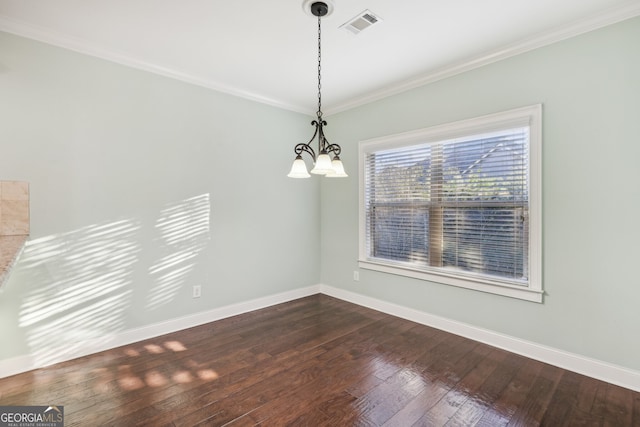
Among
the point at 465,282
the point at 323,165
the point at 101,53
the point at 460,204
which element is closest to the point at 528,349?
the point at 465,282

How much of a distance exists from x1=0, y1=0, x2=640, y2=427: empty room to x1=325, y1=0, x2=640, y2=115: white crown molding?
0.06ft

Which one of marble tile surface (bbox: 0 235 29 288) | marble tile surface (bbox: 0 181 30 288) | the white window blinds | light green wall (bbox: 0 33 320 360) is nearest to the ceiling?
light green wall (bbox: 0 33 320 360)

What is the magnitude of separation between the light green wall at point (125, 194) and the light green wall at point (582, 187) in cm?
253

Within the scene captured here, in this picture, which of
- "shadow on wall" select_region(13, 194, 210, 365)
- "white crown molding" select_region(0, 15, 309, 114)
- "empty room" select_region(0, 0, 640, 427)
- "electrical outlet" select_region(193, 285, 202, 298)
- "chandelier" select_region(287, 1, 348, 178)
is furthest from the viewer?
"electrical outlet" select_region(193, 285, 202, 298)

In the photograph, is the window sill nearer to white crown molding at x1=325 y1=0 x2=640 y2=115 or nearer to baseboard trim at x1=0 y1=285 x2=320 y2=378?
baseboard trim at x1=0 y1=285 x2=320 y2=378

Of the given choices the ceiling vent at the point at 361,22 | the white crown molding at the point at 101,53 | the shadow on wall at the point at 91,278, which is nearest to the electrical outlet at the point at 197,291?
the shadow on wall at the point at 91,278

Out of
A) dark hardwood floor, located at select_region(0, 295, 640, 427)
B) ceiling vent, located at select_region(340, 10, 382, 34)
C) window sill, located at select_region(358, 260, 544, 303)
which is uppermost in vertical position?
ceiling vent, located at select_region(340, 10, 382, 34)

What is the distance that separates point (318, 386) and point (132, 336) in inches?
76.4

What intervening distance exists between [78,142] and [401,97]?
3.31 meters

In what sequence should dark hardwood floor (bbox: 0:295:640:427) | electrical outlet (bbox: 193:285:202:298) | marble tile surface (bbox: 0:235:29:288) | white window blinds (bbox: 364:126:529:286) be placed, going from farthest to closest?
electrical outlet (bbox: 193:285:202:298) → white window blinds (bbox: 364:126:529:286) → dark hardwood floor (bbox: 0:295:640:427) → marble tile surface (bbox: 0:235:29:288)

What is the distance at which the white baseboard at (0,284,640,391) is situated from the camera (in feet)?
7.60

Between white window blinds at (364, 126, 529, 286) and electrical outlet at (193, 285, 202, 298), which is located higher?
white window blinds at (364, 126, 529, 286)

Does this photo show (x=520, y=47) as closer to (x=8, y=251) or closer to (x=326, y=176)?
(x=326, y=176)

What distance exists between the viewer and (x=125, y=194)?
291 cm
